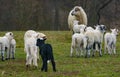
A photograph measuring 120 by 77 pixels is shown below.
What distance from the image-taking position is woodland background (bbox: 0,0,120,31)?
53.4 meters

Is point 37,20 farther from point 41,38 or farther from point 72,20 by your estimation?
point 41,38

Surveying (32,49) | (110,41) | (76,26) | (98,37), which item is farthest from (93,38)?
(32,49)

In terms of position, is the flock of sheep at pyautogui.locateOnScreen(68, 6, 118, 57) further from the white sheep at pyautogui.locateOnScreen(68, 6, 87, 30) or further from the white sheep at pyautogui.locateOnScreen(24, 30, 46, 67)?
the white sheep at pyautogui.locateOnScreen(24, 30, 46, 67)

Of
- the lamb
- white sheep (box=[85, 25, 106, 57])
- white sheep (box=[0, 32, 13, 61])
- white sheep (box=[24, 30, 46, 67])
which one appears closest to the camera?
white sheep (box=[24, 30, 46, 67])

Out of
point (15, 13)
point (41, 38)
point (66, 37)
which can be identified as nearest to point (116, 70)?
point (41, 38)

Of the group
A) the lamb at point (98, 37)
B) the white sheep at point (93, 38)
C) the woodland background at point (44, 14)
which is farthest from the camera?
the woodland background at point (44, 14)

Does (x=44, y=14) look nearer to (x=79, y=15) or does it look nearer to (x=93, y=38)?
(x=79, y=15)

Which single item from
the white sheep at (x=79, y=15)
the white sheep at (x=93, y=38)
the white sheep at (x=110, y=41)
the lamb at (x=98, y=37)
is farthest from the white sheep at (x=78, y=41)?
the white sheep at (x=79, y=15)

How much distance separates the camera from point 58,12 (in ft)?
189

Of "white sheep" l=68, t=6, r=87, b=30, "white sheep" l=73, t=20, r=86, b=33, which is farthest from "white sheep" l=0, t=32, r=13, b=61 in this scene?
"white sheep" l=68, t=6, r=87, b=30

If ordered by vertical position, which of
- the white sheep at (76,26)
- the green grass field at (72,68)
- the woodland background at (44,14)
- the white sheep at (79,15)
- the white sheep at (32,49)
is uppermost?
the woodland background at (44,14)

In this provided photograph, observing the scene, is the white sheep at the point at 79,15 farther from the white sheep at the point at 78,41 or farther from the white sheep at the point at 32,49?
the white sheep at the point at 32,49

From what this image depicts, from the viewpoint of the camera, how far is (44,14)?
56.1m

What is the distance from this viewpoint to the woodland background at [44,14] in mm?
53438
